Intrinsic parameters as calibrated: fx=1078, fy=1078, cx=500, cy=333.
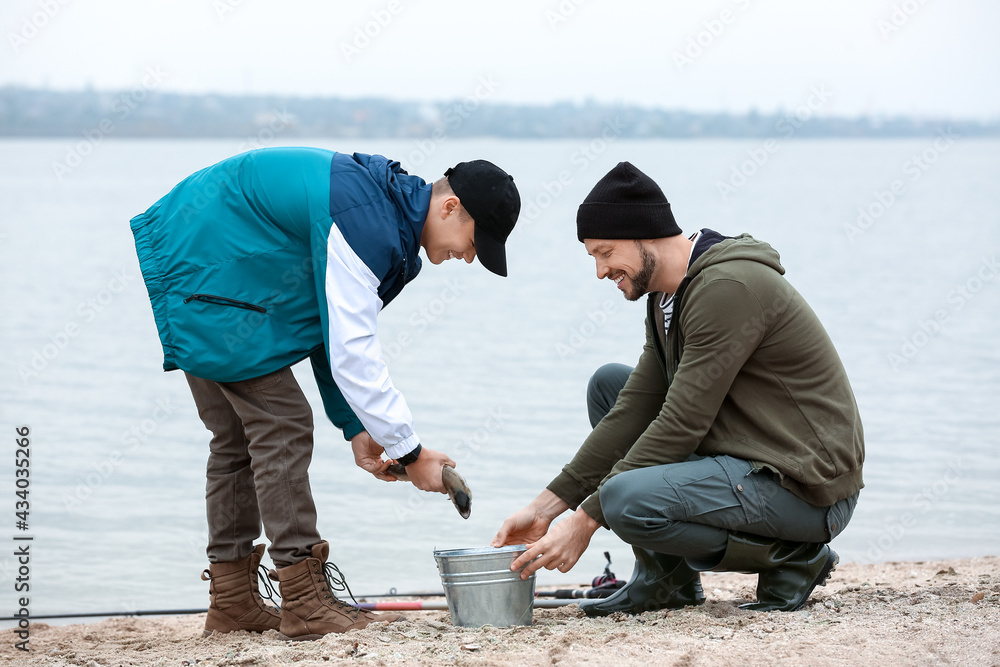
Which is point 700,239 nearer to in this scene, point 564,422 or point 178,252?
point 178,252

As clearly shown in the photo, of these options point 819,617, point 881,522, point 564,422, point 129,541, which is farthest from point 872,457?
point 129,541

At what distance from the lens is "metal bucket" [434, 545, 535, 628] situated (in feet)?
10.7

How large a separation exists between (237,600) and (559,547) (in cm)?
113

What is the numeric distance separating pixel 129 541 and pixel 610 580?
2.66 meters

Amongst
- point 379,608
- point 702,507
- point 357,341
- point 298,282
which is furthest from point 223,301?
point 702,507

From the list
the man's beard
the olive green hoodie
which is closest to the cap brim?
the man's beard

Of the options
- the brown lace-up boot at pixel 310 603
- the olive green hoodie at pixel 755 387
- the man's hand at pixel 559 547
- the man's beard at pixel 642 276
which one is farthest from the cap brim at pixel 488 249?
the brown lace-up boot at pixel 310 603

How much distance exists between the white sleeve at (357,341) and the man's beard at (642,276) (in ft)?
2.61

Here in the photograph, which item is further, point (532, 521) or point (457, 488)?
point (532, 521)

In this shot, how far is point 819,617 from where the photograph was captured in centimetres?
318

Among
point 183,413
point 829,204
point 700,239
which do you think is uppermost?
point 829,204

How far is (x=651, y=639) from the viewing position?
2.90 meters

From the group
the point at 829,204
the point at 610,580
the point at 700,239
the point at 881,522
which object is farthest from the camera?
the point at 829,204

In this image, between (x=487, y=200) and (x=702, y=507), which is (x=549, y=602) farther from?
(x=487, y=200)
